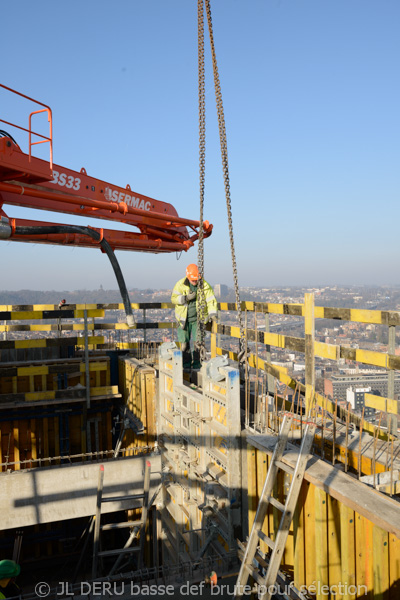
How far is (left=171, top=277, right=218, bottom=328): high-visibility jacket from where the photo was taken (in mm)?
9219

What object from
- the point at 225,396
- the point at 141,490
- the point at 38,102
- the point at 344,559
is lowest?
the point at 141,490

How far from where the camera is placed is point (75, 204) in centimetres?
893

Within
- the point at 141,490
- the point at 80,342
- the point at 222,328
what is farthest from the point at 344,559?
the point at 80,342

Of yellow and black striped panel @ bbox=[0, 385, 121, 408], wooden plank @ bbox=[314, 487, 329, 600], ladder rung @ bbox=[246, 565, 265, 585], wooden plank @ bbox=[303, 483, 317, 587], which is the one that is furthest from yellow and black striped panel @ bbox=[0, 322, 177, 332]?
wooden plank @ bbox=[314, 487, 329, 600]

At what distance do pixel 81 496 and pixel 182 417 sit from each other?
2498 mm

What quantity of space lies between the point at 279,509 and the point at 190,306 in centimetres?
548

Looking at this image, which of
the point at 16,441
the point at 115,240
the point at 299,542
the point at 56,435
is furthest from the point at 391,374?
the point at 16,441

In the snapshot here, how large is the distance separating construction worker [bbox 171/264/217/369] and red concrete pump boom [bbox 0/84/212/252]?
176 centimetres

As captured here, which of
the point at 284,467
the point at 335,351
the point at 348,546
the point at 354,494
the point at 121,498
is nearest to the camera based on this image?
the point at 354,494

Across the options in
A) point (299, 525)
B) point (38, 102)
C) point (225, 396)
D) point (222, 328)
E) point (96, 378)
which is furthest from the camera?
point (96, 378)

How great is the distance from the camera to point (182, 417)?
7.92 metres

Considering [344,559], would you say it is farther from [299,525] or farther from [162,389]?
[162,389]

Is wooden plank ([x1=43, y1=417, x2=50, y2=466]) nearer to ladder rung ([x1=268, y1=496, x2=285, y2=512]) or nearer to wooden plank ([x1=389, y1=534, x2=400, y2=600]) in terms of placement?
ladder rung ([x1=268, y1=496, x2=285, y2=512])

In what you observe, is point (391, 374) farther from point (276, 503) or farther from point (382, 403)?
point (276, 503)
